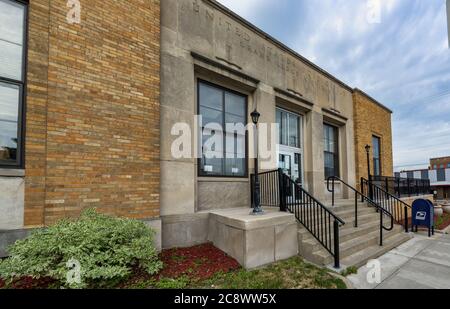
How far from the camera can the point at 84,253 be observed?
11.3 feet

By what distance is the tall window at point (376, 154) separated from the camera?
14.0 meters

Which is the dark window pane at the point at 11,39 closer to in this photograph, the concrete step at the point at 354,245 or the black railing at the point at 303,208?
the black railing at the point at 303,208

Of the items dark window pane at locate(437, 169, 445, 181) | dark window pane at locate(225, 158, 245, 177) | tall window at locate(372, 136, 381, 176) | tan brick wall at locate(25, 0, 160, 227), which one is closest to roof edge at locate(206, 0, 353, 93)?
tan brick wall at locate(25, 0, 160, 227)

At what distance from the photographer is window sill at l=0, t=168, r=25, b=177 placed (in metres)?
3.65

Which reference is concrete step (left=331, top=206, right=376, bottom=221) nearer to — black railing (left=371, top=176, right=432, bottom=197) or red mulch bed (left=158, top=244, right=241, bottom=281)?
red mulch bed (left=158, top=244, right=241, bottom=281)

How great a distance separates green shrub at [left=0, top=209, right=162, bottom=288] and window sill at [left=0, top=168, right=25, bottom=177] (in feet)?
3.22

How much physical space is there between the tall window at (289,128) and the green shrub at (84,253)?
21.4 feet

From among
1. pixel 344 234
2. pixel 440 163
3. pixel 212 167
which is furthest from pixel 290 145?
pixel 440 163

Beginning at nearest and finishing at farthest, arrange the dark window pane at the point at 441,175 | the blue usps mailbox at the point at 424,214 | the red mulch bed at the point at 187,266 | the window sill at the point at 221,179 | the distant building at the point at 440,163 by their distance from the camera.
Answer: the red mulch bed at the point at 187,266 → the window sill at the point at 221,179 → the blue usps mailbox at the point at 424,214 → the dark window pane at the point at 441,175 → the distant building at the point at 440,163

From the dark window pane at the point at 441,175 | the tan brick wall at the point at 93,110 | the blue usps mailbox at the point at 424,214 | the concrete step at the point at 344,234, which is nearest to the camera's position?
the tan brick wall at the point at 93,110

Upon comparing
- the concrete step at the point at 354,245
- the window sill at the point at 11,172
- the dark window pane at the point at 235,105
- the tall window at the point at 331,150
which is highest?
the dark window pane at the point at 235,105

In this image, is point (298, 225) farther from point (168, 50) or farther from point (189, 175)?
point (168, 50)

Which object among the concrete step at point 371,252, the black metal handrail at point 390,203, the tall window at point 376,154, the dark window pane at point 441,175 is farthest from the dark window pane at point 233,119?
the dark window pane at point 441,175
